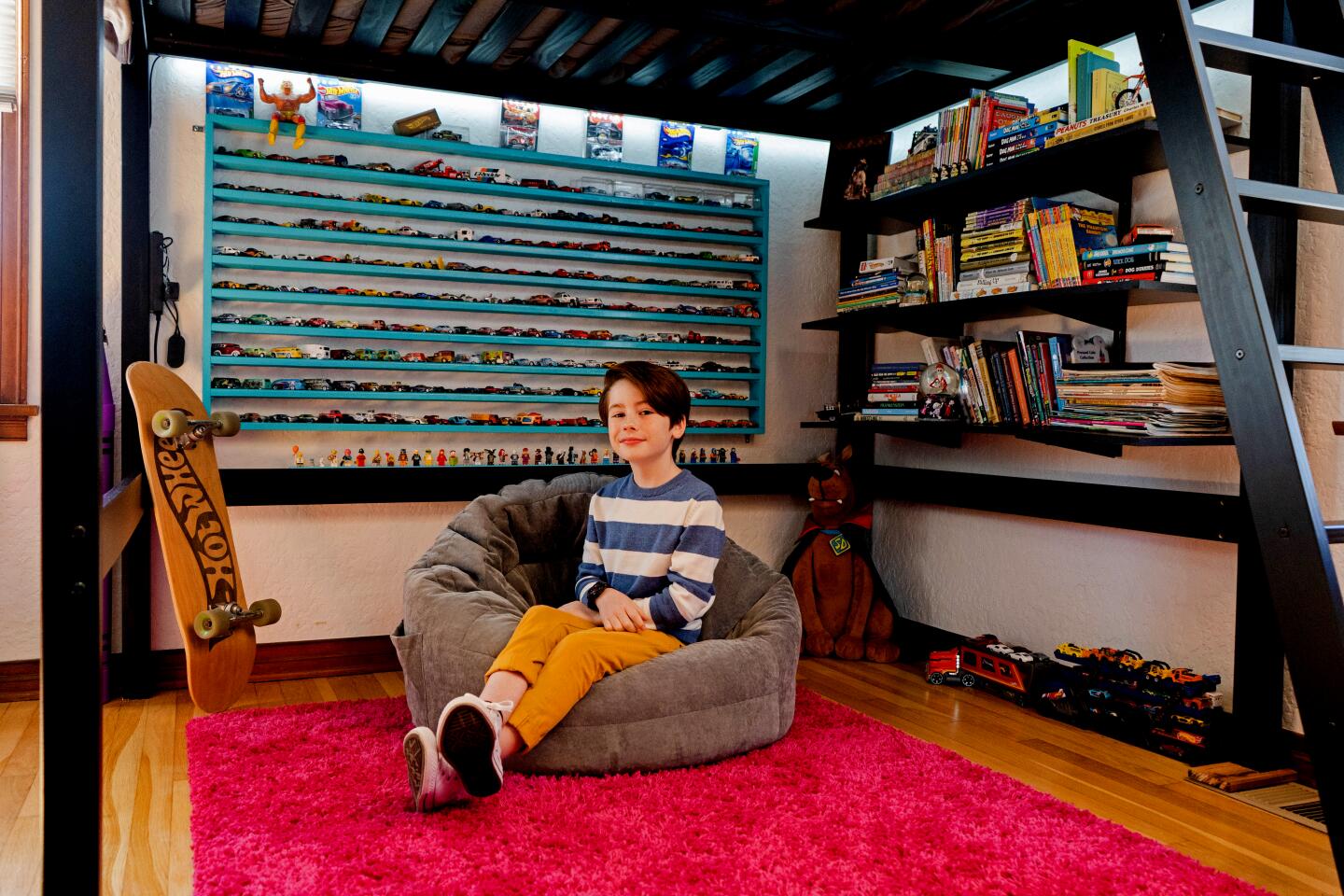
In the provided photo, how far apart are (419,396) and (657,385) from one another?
1245mm

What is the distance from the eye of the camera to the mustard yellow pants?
2309 millimetres

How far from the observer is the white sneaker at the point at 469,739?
6.79ft

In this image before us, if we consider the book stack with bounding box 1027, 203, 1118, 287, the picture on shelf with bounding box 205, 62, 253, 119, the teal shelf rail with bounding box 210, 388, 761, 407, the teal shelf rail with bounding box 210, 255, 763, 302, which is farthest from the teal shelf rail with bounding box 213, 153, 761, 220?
the book stack with bounding box 1027, 203, 1118, 287

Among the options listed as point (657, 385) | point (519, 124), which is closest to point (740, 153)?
point (519, 124)

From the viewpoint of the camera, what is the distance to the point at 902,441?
428 cm

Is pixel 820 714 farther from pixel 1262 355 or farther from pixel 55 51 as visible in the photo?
pixel 55 51

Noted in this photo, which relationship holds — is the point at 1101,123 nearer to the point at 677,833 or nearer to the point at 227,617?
the point at 677,833

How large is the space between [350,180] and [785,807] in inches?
103

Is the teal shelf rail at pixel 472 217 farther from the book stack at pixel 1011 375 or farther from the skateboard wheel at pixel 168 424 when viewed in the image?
the skateboard wheel at pixel 168 424

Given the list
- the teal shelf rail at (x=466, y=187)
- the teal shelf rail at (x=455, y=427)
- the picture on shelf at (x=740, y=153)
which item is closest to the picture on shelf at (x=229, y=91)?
the teal shelf rail at (x=466, y=187)

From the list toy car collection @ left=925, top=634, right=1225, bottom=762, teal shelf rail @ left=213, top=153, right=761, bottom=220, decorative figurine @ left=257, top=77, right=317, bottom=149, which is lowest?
toy car collection @ left=925, top=634, right=1225, bottom=762

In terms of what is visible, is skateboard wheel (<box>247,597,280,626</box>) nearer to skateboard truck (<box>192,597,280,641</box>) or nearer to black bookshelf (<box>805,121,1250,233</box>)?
skateboard truck (<box>192,597,280,641</box>)

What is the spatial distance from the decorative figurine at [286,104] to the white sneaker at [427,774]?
227 centimetres

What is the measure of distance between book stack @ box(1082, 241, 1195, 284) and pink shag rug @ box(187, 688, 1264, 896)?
4.68ft
